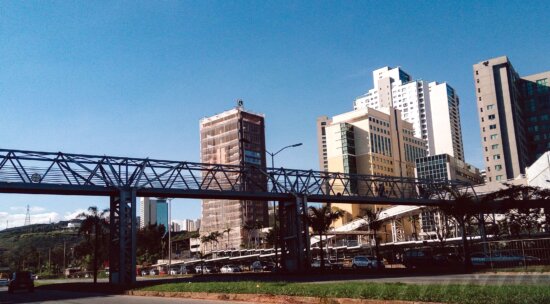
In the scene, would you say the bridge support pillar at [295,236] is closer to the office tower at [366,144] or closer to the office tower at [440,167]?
the office tower at [440,167]

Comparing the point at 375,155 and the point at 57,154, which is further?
the point at 375,155

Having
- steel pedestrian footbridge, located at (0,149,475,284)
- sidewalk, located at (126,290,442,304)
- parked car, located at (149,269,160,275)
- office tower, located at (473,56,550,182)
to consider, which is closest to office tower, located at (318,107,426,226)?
office tower, located at (473,56,550,182)

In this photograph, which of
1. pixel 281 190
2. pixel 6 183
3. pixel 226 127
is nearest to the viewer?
pixel 6 183

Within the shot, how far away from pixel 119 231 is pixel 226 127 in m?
132

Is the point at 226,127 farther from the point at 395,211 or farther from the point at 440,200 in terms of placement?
the point at 440,200

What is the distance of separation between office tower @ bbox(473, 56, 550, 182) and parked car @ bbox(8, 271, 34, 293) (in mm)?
113337

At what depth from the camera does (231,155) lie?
173m

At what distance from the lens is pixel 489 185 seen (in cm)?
8444

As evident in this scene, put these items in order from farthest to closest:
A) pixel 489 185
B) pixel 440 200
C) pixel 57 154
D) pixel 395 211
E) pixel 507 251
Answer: pixel 395 211 < pixel 489 185 < pixel 440 200 < pixel 57 154 < pixel 507 251

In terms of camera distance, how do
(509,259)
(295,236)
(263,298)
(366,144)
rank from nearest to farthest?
(263,298), (509,259), (295,236), (366,144)

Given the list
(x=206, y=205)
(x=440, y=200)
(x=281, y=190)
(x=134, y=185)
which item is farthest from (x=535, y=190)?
(x=206, y=205)

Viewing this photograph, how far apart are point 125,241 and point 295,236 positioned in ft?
57.9

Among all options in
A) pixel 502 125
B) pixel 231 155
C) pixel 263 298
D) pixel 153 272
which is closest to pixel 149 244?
pixel 153 272

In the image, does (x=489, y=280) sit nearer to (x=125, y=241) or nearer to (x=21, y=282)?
(x=125, y=241)
